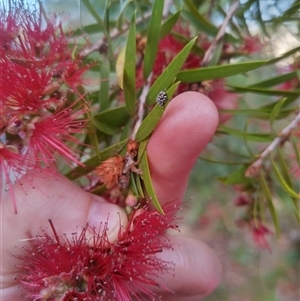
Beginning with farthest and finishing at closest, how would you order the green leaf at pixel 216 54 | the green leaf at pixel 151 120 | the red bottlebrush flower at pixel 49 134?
the green leaf at pixel 216 54 → the red bottlebrush flower at pixel 49 134 → the green leaf at pixel 151 120

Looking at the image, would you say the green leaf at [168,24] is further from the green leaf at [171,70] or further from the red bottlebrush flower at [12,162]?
the red bottlebrush flower at [12,162]

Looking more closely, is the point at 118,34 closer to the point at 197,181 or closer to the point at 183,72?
the point at 183,72

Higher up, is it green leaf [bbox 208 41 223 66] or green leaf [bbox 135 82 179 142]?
green leaf [bbox 208 41 223 66]

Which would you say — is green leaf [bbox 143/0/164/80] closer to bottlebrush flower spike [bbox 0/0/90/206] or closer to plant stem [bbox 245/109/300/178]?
bottlebrush flower spike [bbox 0/0/90/206]

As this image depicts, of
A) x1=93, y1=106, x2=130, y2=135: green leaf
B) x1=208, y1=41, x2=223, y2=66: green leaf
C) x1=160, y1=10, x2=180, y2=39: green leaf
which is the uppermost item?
x1=160, y1=10, x2=180, y2=39: green leaf

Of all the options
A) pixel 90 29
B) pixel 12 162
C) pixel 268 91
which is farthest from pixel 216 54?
pixel 12 162

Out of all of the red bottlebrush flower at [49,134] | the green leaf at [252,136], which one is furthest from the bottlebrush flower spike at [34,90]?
the green leaf at [252,136]

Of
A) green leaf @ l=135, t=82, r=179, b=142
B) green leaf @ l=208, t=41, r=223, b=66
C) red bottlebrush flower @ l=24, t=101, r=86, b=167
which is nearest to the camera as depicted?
green leaf @ l=135, t=82, r=179, b=142

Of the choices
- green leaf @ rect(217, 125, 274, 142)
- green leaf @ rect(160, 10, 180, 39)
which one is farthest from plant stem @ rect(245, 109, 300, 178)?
green leaf @ rect(160, 10, 180, 39)
